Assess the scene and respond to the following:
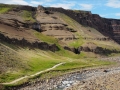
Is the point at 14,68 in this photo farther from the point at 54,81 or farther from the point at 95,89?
the point at 95,89

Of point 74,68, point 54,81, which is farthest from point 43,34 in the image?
point 54,81

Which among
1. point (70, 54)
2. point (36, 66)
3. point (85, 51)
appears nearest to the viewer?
point (36, 66)

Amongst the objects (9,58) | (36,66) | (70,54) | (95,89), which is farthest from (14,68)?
(70,54)

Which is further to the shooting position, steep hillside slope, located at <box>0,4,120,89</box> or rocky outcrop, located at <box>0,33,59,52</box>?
rocky outcrop, located at <box>0,33,59,52</box>

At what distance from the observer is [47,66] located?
106312mm

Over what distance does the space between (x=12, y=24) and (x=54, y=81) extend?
98.7 m

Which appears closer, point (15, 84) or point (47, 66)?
point (15, 84)

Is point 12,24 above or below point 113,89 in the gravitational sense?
above

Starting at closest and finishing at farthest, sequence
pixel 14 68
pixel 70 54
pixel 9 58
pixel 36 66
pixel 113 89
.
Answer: pixel 113 89 < pixel 14 68 < pixel 9 58 < pixel 36 66 < pixel 70 54

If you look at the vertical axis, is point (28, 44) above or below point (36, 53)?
above

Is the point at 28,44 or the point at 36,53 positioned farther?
the point at 28,44

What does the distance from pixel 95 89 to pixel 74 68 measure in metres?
47.5

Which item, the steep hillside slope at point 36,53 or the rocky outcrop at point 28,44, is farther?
the rocky outcrop at point 28,44

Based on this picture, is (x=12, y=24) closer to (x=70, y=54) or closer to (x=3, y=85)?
(x=70, y=54)
